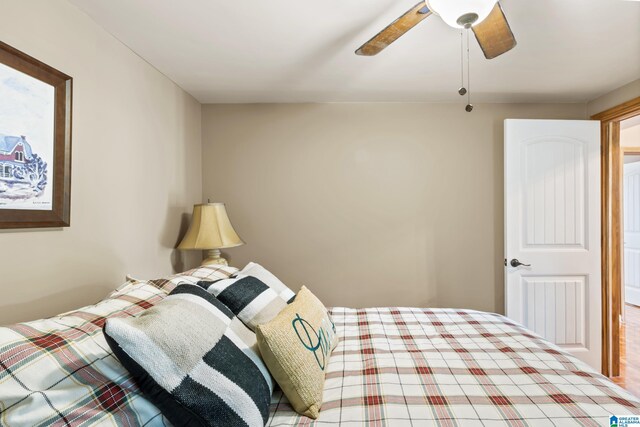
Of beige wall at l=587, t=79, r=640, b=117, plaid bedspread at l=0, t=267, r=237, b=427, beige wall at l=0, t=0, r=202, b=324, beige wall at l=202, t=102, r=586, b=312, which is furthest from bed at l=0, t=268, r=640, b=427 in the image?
beige wall at l=587, t=79, r=640, b=117

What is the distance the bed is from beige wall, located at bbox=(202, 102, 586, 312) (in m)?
1.15

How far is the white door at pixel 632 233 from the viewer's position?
4986mm

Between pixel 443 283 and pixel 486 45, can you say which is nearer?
pixel 486 45

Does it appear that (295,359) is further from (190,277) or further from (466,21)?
(466,21)

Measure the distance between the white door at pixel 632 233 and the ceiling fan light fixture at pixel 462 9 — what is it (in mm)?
5639

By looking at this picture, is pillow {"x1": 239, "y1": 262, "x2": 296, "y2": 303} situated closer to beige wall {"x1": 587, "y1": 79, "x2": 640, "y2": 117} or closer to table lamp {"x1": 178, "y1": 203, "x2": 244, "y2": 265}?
table lamp {"x1": 178, "y1": 203, "x2": 244, "y2": 265}

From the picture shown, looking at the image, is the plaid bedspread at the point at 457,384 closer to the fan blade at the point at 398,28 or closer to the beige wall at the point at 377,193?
the beige wall at the point at 377,193

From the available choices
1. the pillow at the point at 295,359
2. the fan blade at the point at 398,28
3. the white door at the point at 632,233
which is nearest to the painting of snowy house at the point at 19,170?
the pillow at the point at 295,359

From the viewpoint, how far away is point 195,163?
115 inches

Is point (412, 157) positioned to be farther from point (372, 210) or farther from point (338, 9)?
point (338, 9)

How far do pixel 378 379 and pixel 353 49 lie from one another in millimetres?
1792

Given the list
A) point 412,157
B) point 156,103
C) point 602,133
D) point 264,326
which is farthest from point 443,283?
point 156,103

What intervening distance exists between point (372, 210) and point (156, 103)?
1892 millimetres

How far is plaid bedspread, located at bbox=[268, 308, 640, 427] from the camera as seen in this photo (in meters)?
1.03
